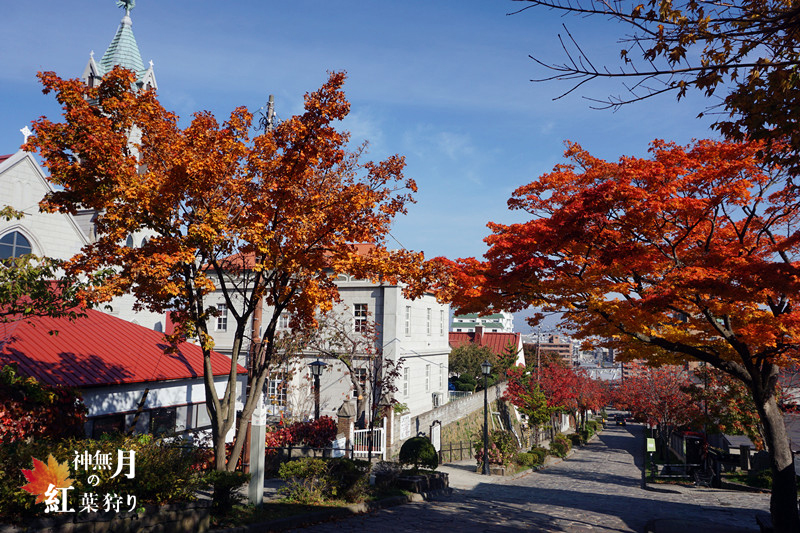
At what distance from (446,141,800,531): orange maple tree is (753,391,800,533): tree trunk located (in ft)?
0.08

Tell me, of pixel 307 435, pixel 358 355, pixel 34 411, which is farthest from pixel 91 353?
pixel 358 355

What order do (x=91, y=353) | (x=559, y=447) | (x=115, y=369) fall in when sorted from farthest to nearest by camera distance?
(x=559, y=447)
(x=91, y=353)
(x=115, y=369)

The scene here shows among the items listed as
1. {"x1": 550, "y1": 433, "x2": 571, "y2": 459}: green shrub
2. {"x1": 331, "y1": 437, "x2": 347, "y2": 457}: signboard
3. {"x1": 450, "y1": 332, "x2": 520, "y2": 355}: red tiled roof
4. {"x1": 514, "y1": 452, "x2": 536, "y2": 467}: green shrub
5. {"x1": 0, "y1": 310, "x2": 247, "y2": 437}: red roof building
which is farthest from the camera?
{"x1": 450, "y1": 332, "x2": 520, "y2": 355}: red tiled roof

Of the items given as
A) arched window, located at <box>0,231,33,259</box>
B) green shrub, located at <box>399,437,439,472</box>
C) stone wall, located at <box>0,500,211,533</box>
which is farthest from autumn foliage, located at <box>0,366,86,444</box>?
arched window, located at <box>0,231,33,259</box>

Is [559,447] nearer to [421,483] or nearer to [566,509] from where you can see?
[421,483]

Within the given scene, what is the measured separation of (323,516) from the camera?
35.2 ft

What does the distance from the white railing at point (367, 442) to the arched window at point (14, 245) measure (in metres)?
15.4

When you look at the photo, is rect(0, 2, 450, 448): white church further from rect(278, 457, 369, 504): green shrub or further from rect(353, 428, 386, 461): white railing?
rect(278, 457, 369, 504): green shrub

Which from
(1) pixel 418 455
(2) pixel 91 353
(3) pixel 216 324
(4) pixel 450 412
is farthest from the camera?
(3) pixel 216 324

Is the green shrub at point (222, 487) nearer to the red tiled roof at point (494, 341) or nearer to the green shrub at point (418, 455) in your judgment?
the green shrub at point (418, 455)

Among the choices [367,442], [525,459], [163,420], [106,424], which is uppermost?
[106,424]

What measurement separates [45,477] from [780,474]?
14394mm

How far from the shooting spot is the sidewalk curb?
905cm

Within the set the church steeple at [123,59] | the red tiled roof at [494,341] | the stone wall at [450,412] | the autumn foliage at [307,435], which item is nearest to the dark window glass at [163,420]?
the autumn foliage at [307,435]
